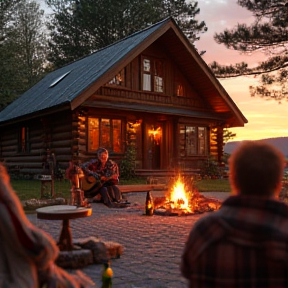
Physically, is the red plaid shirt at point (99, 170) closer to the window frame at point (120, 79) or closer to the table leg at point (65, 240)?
the table leg at point (65, 240)

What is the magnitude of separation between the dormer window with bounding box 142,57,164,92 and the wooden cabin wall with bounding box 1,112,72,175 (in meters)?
4.10

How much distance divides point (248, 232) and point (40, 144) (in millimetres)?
→ 20272

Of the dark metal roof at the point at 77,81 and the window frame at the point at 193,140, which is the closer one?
the dark metal roof at the point at 77,81

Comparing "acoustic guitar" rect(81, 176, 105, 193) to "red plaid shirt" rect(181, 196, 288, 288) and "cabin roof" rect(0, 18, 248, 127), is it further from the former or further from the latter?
"red plaid shirt" rect(181, 196, 288, 288)

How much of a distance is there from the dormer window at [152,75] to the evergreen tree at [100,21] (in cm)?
1657

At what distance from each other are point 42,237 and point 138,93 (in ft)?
59.8

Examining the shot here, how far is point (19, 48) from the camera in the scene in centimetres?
3472

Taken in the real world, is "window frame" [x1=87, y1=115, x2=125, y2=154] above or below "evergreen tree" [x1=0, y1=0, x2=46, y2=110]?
below

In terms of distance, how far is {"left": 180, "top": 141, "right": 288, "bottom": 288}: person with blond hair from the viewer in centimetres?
194

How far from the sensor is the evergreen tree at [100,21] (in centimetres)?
3694

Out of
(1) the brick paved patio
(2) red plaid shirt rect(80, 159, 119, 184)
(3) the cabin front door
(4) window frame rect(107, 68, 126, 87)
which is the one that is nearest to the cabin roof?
(4) window frame rect(107, 68, 126, 87)

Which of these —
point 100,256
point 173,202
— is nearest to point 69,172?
point 173,202

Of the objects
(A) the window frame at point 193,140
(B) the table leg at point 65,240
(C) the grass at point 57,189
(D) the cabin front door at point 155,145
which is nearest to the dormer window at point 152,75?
(D) the cabin front door at point 155,145

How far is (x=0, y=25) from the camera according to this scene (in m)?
33.1
